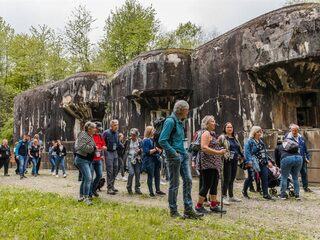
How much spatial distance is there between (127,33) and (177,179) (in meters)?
25.3

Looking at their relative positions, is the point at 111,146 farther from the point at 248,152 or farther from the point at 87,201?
the point at 248,152

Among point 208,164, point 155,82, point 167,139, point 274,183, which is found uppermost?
point 155,82

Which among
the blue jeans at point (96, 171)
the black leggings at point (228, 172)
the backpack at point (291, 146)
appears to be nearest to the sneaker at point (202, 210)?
the black leggings at point (228, 172)

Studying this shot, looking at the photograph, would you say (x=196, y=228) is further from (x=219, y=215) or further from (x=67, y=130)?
(x=67, y=130)

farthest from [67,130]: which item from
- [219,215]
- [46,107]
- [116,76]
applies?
[219,215]

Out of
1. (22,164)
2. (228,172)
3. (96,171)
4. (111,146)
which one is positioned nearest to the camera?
(228,172)

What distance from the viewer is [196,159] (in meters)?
6.98

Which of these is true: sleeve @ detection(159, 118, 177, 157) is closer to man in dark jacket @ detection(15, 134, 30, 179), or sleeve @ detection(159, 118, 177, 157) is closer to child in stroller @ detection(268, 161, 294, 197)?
child in stroller @ detection(268, 161, 294, 197)

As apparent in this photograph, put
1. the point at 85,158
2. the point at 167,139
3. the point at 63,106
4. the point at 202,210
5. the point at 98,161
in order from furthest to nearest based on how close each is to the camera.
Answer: the point at 63,106 < the point at 98,161 < the point at 85,158 < the point at 202,210 < the point at 167,139

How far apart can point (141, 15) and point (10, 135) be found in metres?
15.0

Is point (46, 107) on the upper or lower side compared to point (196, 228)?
upper

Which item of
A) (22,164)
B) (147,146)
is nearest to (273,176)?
(147,146)

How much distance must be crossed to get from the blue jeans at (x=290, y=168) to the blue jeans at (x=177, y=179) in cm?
330

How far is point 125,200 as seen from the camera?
8.53 meters
